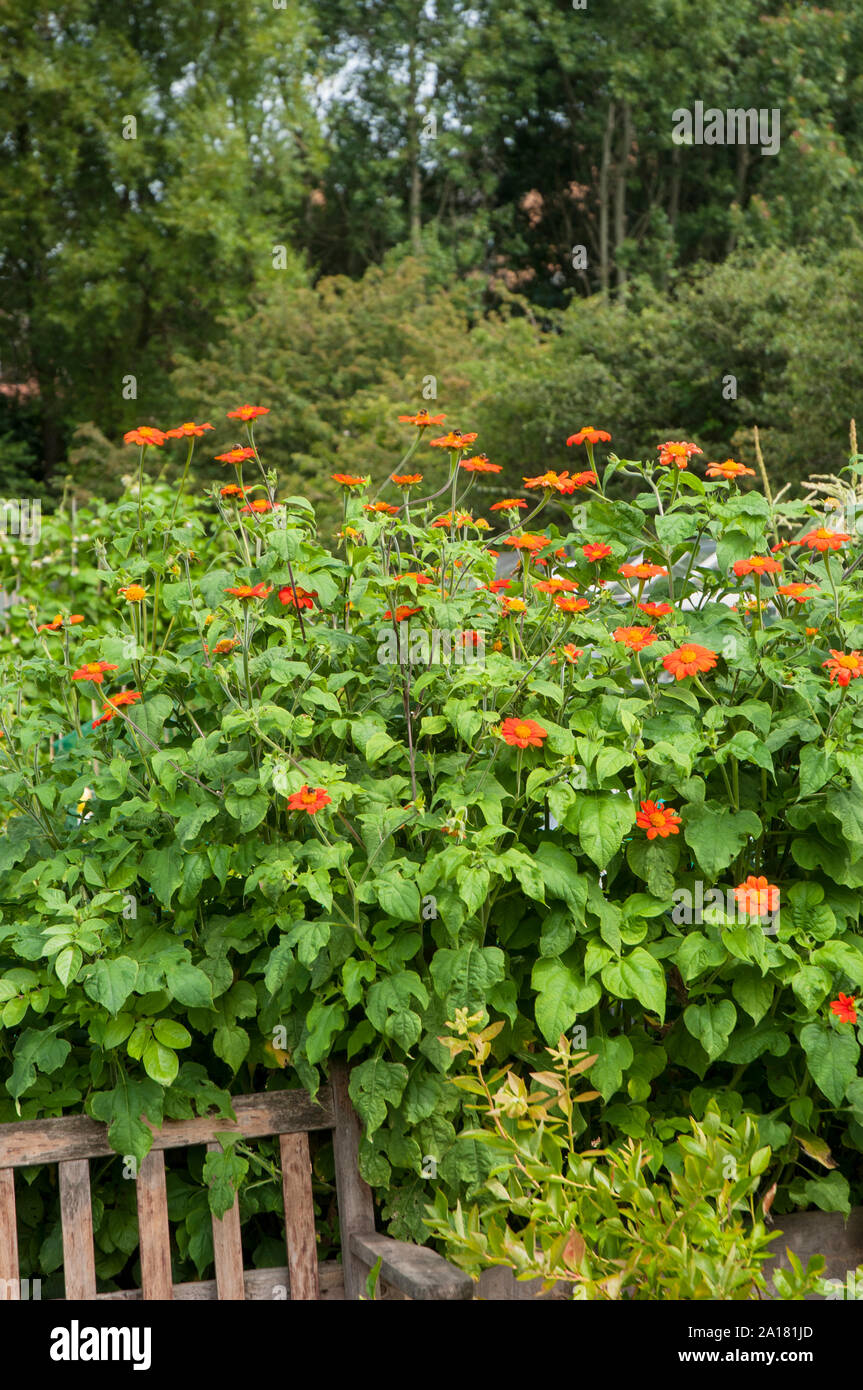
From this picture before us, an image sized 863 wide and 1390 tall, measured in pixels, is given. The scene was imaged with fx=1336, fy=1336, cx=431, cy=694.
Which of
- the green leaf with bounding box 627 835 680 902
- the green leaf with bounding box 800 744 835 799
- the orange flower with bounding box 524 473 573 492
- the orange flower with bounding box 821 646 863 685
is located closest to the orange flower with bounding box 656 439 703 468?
the orange flower with bounding box 524 473 573 492

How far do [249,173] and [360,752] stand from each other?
19304 mm

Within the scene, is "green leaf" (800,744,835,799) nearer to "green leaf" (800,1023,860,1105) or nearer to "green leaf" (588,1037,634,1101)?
"green leaf" (800,1023,860,1105)

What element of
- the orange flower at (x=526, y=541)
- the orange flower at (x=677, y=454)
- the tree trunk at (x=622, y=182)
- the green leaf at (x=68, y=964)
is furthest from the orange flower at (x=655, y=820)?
the tree trunk at (x=622, y=182)

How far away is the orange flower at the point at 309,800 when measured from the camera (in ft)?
6.29

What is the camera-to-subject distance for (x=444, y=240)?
24.6 metres

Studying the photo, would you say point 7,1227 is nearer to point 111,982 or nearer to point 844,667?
point 111,982

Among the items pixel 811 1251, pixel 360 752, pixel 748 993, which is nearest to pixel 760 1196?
pixel 811 1251

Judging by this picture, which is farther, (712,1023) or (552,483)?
(552,483)

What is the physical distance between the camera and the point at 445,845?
2.15 m

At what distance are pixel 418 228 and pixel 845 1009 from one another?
76.2 ft

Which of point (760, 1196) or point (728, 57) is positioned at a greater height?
point (728, 57)

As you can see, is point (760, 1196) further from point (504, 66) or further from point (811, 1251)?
point (504, 66)

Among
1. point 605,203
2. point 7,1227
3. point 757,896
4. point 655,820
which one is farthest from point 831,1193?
point 605,203

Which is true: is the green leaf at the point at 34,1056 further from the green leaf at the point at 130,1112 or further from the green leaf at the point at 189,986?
the green leaf at the point at 189,986
